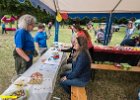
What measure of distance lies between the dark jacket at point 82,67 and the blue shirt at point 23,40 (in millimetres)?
998

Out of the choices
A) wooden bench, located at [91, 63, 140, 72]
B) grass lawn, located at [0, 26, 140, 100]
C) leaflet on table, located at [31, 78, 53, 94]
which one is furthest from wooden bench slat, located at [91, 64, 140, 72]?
leaflet on table, located at [31, 78, 53, 94]

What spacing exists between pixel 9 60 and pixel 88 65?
5.15 m

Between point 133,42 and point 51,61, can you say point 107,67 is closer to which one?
point 51,61

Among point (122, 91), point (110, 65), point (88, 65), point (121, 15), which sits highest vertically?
point (121, 15)

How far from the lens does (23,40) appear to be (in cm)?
441

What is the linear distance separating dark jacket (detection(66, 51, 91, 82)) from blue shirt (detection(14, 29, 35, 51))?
998 mm

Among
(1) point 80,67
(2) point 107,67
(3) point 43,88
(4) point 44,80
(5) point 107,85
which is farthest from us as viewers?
(5) point 107,85

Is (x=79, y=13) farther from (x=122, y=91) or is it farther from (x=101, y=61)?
(x=122, y=91)

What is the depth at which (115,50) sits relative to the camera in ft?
22.5

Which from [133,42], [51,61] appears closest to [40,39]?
[51,61]

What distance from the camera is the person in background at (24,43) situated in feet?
14.2

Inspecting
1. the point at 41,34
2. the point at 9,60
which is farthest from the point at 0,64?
the point at 41,34

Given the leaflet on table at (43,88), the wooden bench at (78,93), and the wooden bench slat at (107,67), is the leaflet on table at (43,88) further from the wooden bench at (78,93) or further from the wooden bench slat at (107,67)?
the wooden bench slat at (107,67)

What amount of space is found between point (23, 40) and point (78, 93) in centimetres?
146
